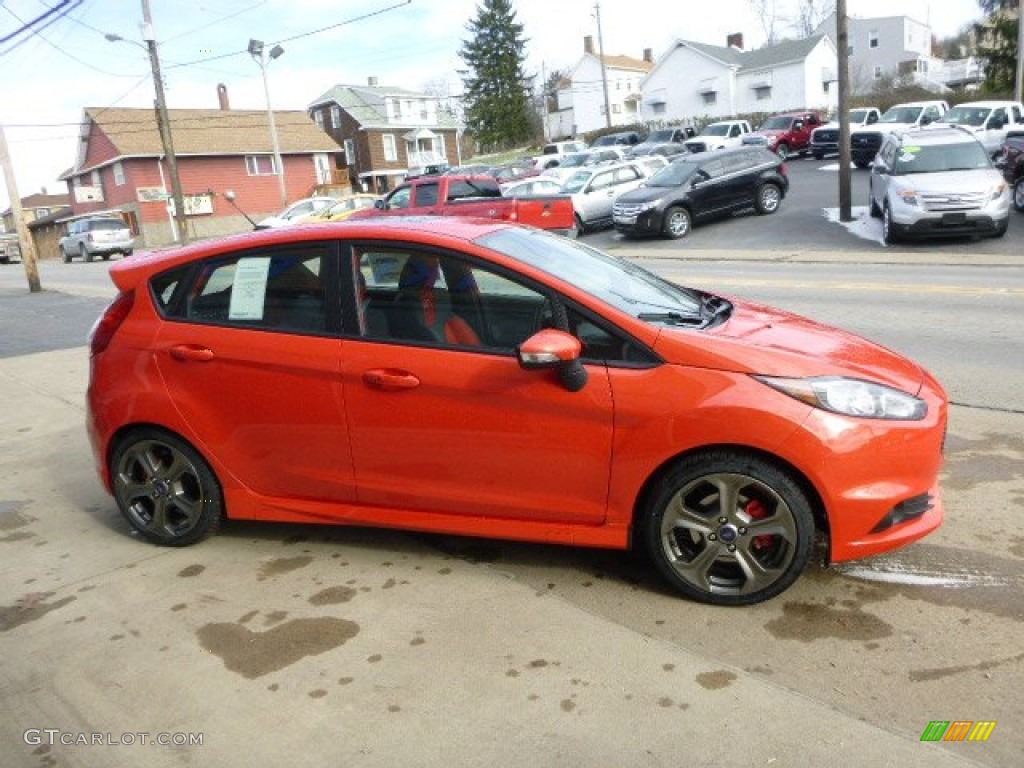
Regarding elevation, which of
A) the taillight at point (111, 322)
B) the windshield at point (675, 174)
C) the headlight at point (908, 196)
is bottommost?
the headlight at point (908, 196)

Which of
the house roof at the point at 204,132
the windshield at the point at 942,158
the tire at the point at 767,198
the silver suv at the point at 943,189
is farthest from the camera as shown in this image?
the house roof at the point at 204,132

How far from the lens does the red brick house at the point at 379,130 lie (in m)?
64.8

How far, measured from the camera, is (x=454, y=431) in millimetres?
3762

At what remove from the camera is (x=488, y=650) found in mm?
3344

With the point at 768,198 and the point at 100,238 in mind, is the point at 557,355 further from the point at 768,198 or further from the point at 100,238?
the point at 100,238

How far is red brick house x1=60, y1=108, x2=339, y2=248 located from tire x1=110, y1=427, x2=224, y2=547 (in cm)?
4624

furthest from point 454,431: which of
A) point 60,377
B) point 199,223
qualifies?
point 199,223

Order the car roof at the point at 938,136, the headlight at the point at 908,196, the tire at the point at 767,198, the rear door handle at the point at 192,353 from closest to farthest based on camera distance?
the rear door handle at the point at 192,353 → the headlight at the point at 908,196 → the car roof at the point at 938,136 → the tire at the point at 767,198

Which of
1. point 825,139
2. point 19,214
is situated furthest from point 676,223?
point 825,139

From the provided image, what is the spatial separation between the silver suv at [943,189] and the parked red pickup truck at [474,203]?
6.16 m

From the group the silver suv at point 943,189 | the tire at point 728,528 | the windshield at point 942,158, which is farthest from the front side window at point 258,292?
the windshield at point 942,158

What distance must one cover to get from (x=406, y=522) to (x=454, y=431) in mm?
545

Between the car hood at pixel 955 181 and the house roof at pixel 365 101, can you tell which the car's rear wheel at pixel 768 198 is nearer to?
the car hood at pixel 955 181

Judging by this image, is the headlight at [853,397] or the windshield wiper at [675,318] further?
the windshield wiper at [675,318]
